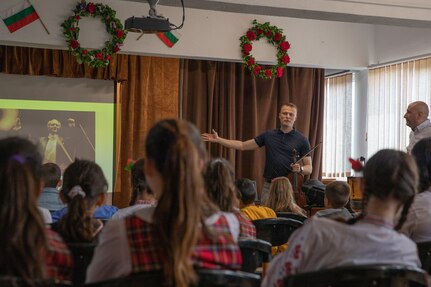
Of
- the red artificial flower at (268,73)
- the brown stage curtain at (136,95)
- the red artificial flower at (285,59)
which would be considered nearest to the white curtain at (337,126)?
the red artificial flower at (285,59)

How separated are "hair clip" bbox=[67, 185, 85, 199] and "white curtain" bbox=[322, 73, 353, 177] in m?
6.19

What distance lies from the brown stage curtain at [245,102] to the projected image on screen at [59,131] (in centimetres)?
122

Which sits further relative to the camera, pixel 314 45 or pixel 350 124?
pixel 350 124

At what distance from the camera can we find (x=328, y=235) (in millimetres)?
1709

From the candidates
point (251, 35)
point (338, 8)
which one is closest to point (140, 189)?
point (338, 8)

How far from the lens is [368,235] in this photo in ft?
5.68

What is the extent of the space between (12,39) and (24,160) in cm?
506

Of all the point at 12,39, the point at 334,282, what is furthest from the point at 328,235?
the point at 12,39

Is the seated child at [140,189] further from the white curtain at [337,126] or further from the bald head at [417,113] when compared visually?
the white curtain at [337,126]

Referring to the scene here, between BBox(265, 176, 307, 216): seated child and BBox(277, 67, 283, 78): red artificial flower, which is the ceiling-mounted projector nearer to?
BBox(265, 176, 307, 216): seated child

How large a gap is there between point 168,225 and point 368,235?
57 cm

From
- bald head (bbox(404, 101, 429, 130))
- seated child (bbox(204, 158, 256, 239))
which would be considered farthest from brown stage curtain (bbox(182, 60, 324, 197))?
seated child (bbox(204, 158, 256, 239))

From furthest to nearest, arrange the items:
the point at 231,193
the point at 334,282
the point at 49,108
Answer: the point at 49,108 → the point at 231,193 → the point at 334,282

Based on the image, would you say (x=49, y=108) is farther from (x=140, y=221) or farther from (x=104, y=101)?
(x=140, y=221)
